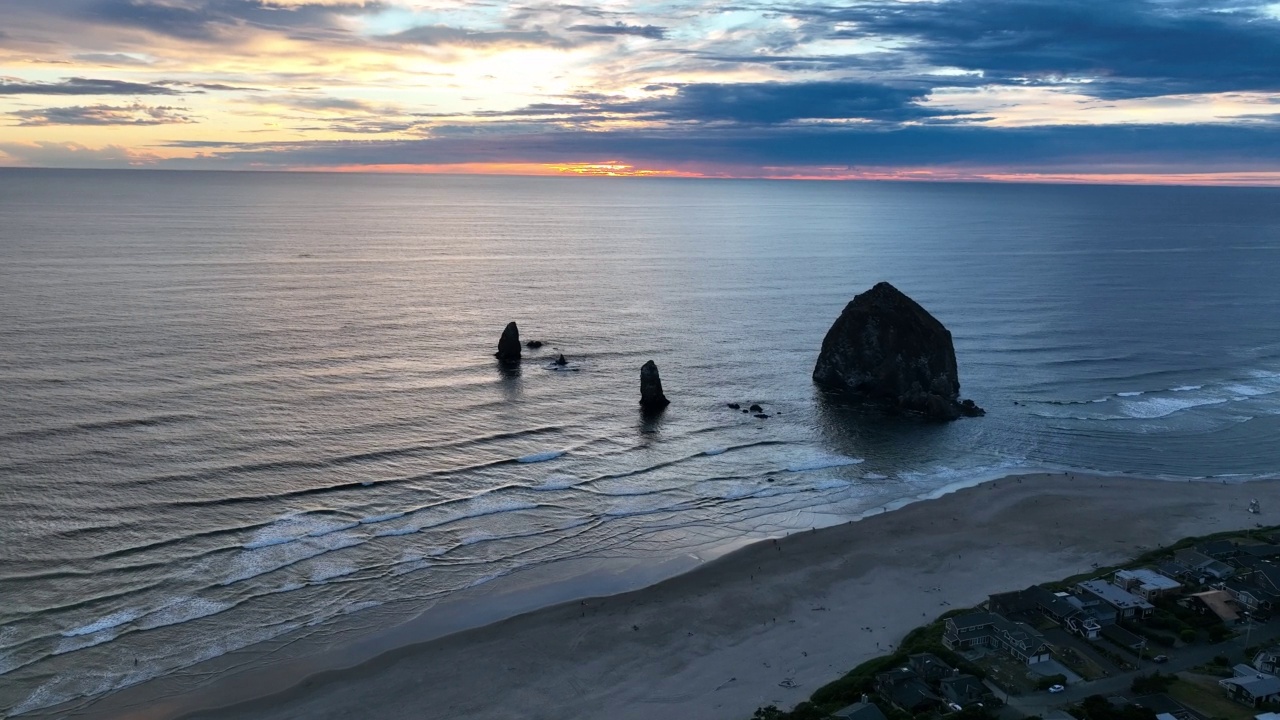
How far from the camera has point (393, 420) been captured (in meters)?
76.0

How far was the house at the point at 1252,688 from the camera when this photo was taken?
3828 centimetres

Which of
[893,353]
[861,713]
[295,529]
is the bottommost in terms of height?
[861,713]

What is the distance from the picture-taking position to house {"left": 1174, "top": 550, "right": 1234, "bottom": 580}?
1986 inches

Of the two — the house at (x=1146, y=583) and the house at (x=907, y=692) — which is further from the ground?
the house at (x=1146, y=583)

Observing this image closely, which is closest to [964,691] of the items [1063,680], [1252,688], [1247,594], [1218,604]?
[1063,680]

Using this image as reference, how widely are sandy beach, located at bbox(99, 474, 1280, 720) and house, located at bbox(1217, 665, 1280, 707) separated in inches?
521

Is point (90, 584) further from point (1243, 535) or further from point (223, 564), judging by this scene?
point (1243, 535)

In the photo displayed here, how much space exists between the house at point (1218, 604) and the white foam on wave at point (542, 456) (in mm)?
43913

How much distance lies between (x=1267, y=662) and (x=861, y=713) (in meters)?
20.5

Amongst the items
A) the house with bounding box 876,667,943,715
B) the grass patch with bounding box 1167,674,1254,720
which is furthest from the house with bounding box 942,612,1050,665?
the grass patch with bounding box 1167,674,1254,720

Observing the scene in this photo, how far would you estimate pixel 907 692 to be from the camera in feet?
128

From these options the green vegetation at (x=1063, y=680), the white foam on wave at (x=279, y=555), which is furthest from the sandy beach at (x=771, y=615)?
the white foam on wave at (x=279, y=555)

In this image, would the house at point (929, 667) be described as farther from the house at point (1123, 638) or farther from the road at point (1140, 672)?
the house at point (1123, 638)

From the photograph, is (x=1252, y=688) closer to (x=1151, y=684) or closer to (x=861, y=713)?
(x=1151, y=684)
